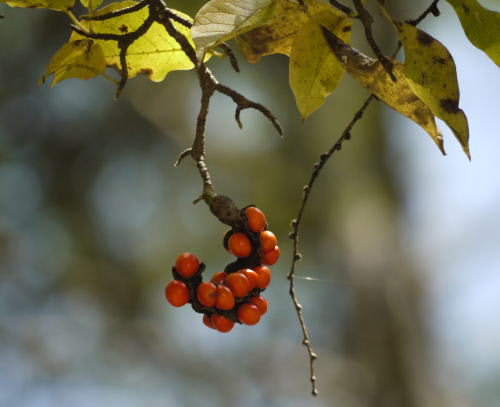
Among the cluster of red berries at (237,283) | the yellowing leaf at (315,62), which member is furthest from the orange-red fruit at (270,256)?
the yellowing leaf at (315,62)

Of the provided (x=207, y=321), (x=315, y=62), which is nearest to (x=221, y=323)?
(x=207, y=321)

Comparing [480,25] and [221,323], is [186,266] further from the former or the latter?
[480,25]

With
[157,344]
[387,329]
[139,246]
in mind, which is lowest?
[157,344]

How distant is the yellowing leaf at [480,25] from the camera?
0.59m

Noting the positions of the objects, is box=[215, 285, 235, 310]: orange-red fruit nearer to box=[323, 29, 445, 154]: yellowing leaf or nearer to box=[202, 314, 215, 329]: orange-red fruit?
box=[202, 314, 215, 329]: orange-red fruit

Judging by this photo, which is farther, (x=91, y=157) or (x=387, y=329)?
(x=91, y=157)

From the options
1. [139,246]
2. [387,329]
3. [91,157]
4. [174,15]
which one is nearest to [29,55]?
[91,157]

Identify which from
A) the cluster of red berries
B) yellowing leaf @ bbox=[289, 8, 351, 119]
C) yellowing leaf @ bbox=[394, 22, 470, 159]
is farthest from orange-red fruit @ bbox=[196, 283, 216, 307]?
yellowing leaf @ bbox=[394, 22, 470, 159]

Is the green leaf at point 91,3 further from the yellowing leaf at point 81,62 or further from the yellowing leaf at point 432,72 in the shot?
the yellowing leaf at point 432,72

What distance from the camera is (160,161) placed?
4348 millimetres

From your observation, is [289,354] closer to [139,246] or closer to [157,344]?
[157,344]

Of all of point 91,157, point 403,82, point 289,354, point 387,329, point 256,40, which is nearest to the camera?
point 403,82

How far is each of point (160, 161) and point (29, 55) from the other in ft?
3.35

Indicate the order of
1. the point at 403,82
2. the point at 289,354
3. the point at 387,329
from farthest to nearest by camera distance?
the point at 289,354
the point at 387,329
the point at 403,82
